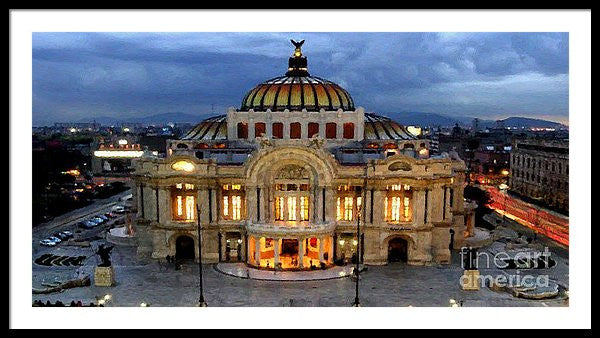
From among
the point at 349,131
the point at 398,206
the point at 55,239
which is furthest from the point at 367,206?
the point at 55,239

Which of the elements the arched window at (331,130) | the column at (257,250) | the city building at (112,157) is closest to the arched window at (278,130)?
the arched window at (331,130)

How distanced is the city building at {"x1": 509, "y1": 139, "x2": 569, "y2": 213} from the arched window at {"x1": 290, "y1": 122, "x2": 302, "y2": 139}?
22183mm

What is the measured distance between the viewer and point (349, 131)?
1780 inches

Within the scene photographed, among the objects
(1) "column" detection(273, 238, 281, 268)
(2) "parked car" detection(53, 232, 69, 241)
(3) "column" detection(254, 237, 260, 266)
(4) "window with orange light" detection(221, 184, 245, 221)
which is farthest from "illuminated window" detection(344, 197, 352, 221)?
(2) "parked car" detection(53, 232, 69, 241)

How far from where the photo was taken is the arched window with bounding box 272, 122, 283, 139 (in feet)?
148

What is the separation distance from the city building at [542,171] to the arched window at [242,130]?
26.0 metres

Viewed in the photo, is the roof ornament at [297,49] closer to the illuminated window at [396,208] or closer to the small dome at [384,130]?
the small dome at [384,130]

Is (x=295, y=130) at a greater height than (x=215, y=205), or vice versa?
(x=295, y=130)

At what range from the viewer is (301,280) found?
113 ft

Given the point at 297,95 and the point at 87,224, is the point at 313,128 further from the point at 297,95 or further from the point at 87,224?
the point at 87,224

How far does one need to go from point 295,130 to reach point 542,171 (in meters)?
28.8
